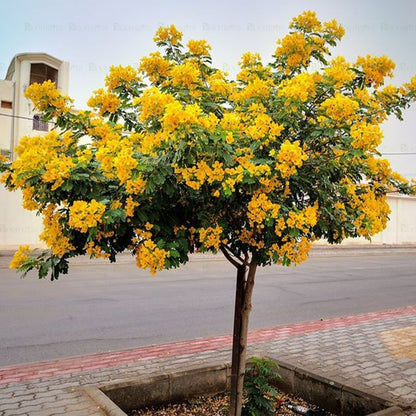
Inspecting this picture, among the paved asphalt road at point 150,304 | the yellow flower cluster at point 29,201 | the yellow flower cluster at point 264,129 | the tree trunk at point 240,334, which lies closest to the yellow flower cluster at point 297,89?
the yellow flower cluster at point 264,129

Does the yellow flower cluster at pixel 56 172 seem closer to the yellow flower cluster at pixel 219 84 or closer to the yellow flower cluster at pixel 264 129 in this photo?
the yellow flower cluster at pixel 264 129

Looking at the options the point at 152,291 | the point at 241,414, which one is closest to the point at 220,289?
the point at 152,291

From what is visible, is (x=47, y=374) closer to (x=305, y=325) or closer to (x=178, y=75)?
(x=178, y=75)

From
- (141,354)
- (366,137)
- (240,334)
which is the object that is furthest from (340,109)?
(141,354)

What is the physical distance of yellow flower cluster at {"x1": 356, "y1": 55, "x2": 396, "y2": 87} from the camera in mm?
3541

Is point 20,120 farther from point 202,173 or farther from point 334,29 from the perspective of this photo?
point 202,173

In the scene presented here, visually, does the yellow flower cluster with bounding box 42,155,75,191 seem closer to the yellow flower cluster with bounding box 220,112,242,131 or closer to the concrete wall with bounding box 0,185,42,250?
the yellow flower cluster with bounding box 220,112,242,131

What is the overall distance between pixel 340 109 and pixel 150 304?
7.46 m

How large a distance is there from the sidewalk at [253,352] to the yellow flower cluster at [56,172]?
Result: 2.07 metres

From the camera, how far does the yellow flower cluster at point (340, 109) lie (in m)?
2.94

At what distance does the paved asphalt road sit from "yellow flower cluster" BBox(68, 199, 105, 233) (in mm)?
3908

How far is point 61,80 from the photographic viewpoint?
85.0 feet

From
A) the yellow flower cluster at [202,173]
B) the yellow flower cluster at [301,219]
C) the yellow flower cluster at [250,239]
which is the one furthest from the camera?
the yellow flower cluster at [250,239]

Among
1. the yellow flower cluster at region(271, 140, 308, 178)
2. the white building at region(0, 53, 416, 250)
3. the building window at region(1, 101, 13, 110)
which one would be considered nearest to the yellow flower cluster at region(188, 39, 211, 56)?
the yellow flower cluster at region(271, 140, 308, 178)
